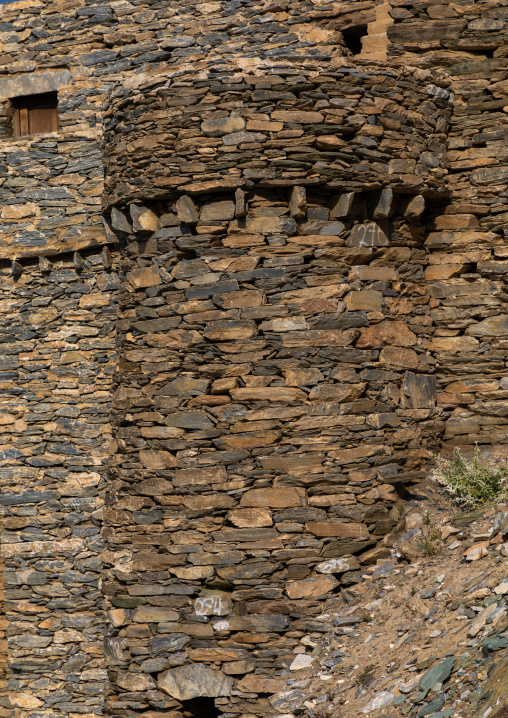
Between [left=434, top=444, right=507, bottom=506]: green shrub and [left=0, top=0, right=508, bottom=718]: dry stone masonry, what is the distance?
264 mm

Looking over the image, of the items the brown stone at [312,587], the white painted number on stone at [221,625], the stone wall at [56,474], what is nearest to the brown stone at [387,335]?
the brown stone at [312,587]

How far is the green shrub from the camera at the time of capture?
21.4 feet

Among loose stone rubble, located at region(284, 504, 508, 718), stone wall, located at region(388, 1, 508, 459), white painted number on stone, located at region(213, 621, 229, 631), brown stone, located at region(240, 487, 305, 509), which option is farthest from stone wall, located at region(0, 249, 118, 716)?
stone wall, located at region(388, 1, 508, 459)

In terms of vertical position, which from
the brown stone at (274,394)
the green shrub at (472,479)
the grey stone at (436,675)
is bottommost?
the green shrub at (472,479)

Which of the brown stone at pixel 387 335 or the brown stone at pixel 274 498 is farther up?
the brown stone at pixel 387 335

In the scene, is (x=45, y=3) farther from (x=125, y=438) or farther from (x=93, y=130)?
(x=125, y=438)

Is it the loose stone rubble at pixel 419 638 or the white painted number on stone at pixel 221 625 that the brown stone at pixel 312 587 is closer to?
the loose stone rubble at pixel 419 638

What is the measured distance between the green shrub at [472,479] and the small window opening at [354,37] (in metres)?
3.82

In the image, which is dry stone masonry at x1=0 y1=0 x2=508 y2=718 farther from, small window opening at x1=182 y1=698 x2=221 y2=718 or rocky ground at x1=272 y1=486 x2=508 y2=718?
rocky ground at x1=272 y1=486 x2=508 y2=718

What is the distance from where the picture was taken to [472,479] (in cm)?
661

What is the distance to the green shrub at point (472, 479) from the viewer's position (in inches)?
257

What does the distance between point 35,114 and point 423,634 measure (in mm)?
6900

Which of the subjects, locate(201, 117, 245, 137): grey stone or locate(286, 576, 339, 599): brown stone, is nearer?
locate(286, 576, 339, 599): brown stone

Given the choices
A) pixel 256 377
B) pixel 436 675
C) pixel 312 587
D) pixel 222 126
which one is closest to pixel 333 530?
pixel 312 587
